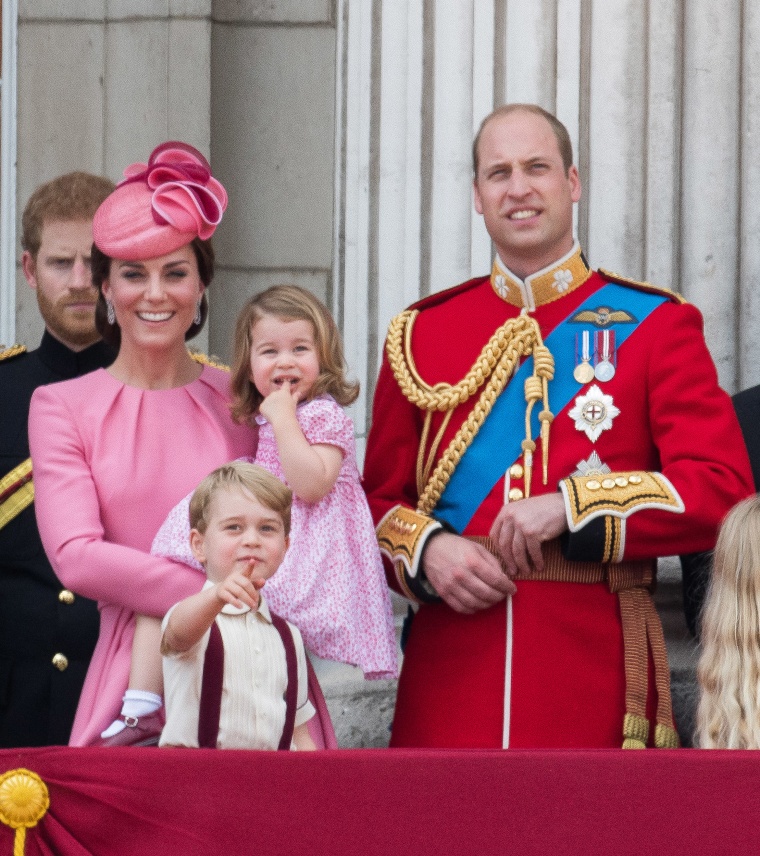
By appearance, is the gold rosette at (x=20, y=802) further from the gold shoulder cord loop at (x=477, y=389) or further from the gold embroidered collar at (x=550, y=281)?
the gold embroidered collar at (x=550, y=281)

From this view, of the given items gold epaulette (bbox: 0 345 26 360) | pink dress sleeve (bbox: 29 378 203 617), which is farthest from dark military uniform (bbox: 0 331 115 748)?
pink dress sleeve (bbox: 29 378 203 617)

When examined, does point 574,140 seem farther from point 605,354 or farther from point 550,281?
point 605,354

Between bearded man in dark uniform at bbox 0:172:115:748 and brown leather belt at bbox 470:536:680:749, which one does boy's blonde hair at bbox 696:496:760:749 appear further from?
bearded man in dark uniform at bbox 0:172:115:748

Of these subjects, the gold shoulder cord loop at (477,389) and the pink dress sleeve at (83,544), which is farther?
the gold shoulder cord loop at (477,389)

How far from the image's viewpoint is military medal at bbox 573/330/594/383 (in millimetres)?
3537

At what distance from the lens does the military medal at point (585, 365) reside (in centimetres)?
354

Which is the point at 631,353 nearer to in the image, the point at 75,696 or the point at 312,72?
the point at 75,696

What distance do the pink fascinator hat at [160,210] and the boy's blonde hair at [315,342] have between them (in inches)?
6.9

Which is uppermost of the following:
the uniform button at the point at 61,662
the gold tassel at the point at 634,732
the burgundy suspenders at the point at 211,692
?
the burgundy suspenders at the point at 211,692

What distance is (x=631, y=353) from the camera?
3520 mm

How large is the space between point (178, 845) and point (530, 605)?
3.19 feet

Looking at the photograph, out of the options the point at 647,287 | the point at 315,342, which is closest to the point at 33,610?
the point at 315,342

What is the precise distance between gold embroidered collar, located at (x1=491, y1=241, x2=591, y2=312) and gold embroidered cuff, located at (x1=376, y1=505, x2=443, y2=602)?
18.5 inches

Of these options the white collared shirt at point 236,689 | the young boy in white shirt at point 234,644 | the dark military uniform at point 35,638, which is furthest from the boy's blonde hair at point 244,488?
the dark military uniform at point 35,638
